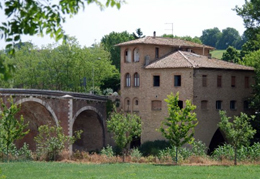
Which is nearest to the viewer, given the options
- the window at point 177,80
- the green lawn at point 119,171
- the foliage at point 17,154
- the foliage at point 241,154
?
the green lawn at point 119,171

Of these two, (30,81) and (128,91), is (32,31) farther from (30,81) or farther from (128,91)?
→ (30,81)

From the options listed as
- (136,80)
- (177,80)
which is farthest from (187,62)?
(136,80)

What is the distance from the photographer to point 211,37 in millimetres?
154375

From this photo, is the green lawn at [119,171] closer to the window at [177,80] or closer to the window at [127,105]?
the window at [177,80]

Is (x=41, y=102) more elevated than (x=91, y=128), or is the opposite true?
(x=41, y=102)

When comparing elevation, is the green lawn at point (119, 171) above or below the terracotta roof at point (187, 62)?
below

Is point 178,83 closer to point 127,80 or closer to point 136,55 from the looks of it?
point 136,55

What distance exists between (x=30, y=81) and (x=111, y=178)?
49.2 meters

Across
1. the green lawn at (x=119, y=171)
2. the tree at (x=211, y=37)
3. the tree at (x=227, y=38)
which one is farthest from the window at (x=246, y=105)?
the tree at (x=211, y=37)

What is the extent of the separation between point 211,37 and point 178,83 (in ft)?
352

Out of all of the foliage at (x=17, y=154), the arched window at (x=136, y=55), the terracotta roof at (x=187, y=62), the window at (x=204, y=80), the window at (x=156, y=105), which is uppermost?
the arched window at (x=136, y=55)

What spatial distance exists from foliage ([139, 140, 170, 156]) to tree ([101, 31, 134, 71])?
3760 cm

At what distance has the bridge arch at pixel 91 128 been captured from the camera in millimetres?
57406

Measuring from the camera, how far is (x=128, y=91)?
53.8 metres
